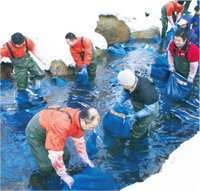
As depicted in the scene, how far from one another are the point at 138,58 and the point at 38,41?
3122 mm

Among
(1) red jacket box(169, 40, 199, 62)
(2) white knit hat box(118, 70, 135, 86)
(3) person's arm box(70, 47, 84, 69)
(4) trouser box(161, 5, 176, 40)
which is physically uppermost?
(4) trouser box(161, 5, 176, 40)

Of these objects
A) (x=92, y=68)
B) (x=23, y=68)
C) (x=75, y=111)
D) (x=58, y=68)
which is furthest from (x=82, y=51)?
(x=75, y=111)

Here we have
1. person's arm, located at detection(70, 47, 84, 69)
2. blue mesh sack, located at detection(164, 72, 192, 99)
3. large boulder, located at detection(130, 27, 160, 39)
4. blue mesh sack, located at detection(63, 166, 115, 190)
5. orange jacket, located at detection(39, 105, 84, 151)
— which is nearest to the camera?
orange jacket, located at detection(39, 105, 84, 151)

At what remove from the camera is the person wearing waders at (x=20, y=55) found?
2.87 metres

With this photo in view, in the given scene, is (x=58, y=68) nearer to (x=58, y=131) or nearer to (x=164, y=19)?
(x=58, y=131)

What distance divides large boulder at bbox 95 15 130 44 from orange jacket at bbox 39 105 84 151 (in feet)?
17.8

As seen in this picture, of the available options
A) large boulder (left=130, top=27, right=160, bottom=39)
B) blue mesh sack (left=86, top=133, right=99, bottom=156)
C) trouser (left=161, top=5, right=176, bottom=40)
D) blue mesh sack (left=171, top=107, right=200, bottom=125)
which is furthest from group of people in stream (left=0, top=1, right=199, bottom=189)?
large boulder (left=130, top=27, right=160, bottom=39)

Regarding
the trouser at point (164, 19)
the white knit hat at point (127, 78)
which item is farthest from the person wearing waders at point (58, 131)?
the trouser at point (164, 19)

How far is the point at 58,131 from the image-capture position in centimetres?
157

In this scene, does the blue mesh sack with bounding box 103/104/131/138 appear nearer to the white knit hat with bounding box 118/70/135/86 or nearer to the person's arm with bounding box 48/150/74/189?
the white knit hat with bounding box 118/70/135/86

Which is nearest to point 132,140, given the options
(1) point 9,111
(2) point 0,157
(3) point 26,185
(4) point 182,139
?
(4) point 182,139

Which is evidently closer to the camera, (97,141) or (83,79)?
(97,141)

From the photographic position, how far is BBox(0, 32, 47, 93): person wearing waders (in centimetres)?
287

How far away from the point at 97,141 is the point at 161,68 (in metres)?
2.68
